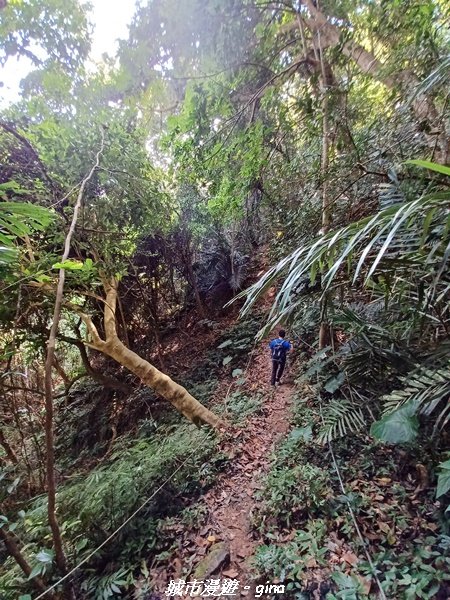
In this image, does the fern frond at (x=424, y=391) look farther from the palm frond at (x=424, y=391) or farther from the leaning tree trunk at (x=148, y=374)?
the leaning tree trunk at (x=148, y=374)

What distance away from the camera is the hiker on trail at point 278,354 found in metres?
4.30

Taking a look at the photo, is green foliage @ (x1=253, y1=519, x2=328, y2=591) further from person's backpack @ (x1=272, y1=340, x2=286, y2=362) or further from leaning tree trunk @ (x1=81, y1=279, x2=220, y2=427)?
person's backpack @ (x1=272, y1=340, x2=286, y2=362)

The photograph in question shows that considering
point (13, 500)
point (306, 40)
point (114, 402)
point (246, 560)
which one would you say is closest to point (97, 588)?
point (246, 560)

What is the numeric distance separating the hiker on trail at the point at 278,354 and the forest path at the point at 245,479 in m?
0.19

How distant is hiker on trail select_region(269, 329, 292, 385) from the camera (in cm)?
430

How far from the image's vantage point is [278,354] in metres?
4.35

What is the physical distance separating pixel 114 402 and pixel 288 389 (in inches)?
142

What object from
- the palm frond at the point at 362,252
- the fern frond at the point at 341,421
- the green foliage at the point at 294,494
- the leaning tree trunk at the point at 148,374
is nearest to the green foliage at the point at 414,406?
the fern frond at the point at 341,421

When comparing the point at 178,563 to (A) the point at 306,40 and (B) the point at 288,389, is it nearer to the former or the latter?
(B) the point at 288,389

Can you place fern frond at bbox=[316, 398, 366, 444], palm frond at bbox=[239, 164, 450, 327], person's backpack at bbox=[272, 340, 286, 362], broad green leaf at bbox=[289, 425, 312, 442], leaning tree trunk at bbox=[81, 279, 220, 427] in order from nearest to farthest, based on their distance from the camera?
palm frond at bbox=[239, 164, 450, 327], fern frond at bbox=[316, 398, 366, 444], broad green leaf at bbox=[289, 425, 312, 442], leaning tree trunk at bbox=[81, 279, 220, 427], person's backpack at bbox=[272, 340, 286, 362]

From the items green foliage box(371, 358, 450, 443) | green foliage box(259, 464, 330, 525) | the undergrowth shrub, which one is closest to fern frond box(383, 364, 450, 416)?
green foliage box(371, 358, 450, 443)

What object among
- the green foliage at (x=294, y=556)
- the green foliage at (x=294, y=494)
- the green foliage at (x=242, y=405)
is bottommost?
the green foliage at (x=294, y=556)

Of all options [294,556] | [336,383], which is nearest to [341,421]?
[336,383]

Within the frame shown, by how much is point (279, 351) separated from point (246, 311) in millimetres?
2552
